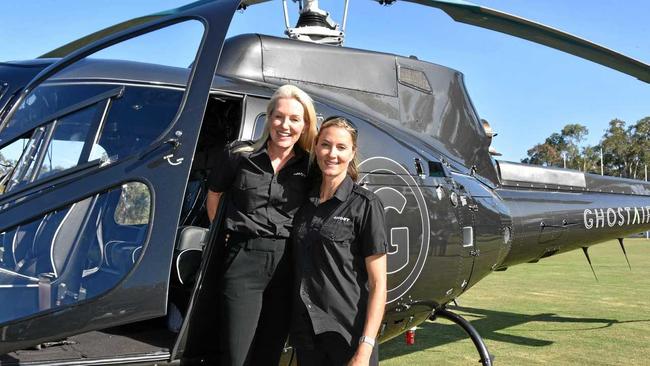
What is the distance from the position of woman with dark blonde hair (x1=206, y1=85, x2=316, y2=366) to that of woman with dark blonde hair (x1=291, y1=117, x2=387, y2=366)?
15 centimetres

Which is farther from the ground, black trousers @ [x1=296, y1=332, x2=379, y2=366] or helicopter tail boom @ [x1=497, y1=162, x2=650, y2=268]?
helicopter tail boom @ [x1=497, y1=162, x2=650, y2=268]

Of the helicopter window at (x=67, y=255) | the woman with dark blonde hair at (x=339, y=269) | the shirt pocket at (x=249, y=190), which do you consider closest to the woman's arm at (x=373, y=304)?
the woman with dark blonde hair at (x=339, y=269)

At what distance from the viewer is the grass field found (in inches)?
239

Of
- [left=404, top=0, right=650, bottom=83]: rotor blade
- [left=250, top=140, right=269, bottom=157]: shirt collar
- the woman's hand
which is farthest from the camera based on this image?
[left=404, top=0, right=650, bottom=83]: rotor blade

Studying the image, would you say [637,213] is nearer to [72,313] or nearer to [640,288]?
[640,288]

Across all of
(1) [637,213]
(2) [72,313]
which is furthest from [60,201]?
(1) [637,213]

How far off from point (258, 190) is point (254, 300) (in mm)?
446

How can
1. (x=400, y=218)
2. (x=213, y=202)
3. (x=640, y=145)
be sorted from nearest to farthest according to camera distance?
(x=213, y=202) < (x=400, y=218) < (x=640, y=145)

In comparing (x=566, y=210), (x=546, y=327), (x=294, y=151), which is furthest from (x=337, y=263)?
(x=546, y=327)

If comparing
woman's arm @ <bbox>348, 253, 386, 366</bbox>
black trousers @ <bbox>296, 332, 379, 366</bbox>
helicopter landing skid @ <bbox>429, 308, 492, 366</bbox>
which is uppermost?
woman's arm @ <bbox>348, 253, 386, 366</bbox>

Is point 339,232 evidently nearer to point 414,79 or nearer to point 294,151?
point 294,151

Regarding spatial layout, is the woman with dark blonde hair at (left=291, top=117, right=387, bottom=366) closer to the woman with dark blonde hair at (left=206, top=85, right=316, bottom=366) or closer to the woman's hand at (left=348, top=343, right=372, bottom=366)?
the woman's hand at (left=348, top=343, right=372, bottom=366)

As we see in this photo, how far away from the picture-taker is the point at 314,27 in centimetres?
479

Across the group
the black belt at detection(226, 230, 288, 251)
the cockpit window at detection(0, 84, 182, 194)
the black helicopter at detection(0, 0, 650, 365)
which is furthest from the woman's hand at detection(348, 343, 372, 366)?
the cockpit window at detection(0, 84, 182, 194)
